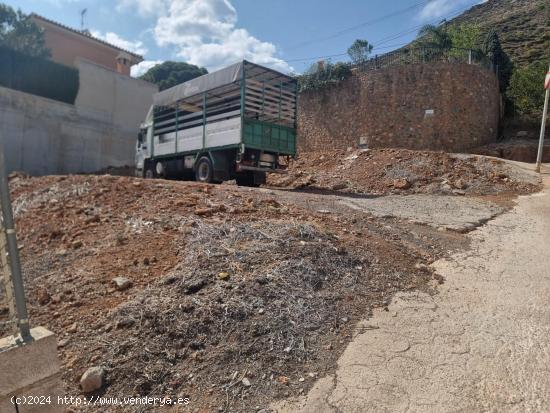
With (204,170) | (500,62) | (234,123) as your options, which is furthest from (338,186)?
(500,62)

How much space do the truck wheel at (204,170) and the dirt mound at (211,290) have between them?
4.58 m

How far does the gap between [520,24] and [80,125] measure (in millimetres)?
29798

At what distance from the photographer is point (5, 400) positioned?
84.9 inches

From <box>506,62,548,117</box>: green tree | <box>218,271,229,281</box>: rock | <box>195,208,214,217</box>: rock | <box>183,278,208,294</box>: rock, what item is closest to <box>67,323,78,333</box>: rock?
<box>183,278,208,294</box>: rock

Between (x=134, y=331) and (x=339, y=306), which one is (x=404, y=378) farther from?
(x=134, y=331)

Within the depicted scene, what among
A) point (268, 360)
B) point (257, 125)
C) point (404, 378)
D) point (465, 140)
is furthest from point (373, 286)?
point (465, 140)

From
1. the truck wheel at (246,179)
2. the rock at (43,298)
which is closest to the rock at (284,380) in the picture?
the rock at (43,298)

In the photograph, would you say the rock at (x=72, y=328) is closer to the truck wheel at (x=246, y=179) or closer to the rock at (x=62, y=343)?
the rock at (x=62, y=343)

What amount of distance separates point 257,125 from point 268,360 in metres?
8.10

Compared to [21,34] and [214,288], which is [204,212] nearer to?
[214,288]

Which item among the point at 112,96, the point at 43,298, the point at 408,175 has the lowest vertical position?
the point at 43,298

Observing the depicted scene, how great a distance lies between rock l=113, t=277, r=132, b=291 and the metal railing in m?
16.1

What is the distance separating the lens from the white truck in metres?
10.2

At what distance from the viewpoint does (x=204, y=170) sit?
11.4 m
